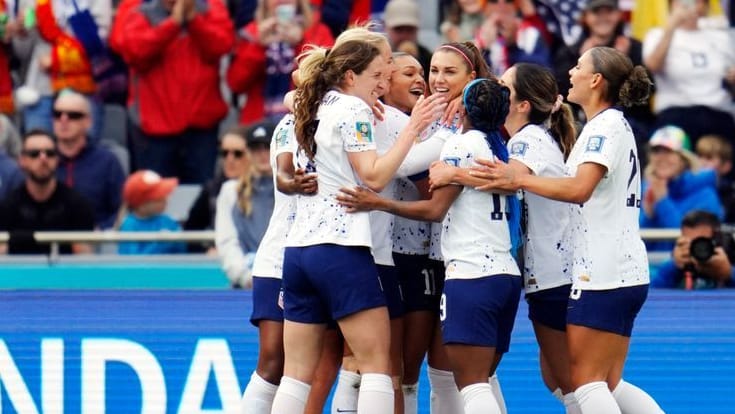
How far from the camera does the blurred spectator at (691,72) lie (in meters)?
11.4

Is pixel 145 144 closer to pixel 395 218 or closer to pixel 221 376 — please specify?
pixel 221 376

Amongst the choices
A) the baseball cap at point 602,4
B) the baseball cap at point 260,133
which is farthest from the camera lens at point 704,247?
the baseball cap at point 602,4

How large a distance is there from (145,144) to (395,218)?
15.2ft

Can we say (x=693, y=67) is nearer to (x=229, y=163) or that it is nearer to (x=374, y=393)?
(x=229, y=163)

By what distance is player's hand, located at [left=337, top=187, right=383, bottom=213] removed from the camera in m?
7.08

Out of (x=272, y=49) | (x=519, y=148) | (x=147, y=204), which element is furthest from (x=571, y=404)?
(x=272, y=49)

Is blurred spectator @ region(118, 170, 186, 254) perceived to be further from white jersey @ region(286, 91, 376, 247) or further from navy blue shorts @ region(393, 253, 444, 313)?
white jersey @ region(286, 91, 376, 247)

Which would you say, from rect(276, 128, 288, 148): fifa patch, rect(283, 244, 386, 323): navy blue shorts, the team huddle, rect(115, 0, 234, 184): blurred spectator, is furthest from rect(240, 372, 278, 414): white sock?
rect(115, 0, 234, 184): blurred spectator

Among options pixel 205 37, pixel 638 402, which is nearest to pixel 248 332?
pixel 638 402

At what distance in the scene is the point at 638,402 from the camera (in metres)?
7.45

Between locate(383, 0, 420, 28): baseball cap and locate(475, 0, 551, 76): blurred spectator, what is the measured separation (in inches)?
18.3

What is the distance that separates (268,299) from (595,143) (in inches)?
65.1

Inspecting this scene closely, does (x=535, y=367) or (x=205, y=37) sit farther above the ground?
(x=205, y=37)

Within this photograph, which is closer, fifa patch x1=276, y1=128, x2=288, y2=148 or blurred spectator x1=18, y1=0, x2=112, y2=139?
fifa patch x1=276, y1=128, x2=288, y2=148
